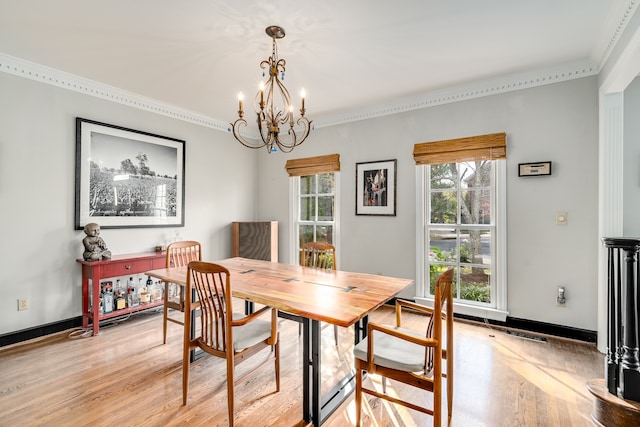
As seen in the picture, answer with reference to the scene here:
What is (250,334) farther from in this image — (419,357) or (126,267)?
(126,267)

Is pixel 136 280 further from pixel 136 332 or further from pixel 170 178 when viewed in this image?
pixel 170 178

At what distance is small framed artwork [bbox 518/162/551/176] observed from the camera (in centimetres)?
296

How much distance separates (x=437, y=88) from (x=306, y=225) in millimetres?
2546

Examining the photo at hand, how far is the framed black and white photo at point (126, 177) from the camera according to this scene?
3.23 meters

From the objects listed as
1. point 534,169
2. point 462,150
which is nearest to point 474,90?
point 462,150

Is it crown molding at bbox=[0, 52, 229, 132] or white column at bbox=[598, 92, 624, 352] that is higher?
crown molding at bbox=[0, 52, 229, 132]

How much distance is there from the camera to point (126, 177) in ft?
11.7

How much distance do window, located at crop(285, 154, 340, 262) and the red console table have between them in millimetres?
2054

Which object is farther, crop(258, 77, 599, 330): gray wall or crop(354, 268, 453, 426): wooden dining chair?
crop(258, 77, 599, 330): gray wall

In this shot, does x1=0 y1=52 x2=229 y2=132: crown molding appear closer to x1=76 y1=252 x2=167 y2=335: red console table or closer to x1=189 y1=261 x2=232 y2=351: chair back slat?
x1=76 y1=252 x2=167 y2=335: red console table

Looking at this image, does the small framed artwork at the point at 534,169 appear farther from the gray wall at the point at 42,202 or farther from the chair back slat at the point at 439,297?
the gray wall at the point at 42,202

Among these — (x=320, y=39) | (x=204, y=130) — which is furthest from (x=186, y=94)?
(x=320, y=39)

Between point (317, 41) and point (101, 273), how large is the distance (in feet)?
9.77

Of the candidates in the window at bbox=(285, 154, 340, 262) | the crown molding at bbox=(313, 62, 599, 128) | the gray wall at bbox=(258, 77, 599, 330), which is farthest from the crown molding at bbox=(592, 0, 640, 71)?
the window at bbox=(285, 154, 340, 262)
